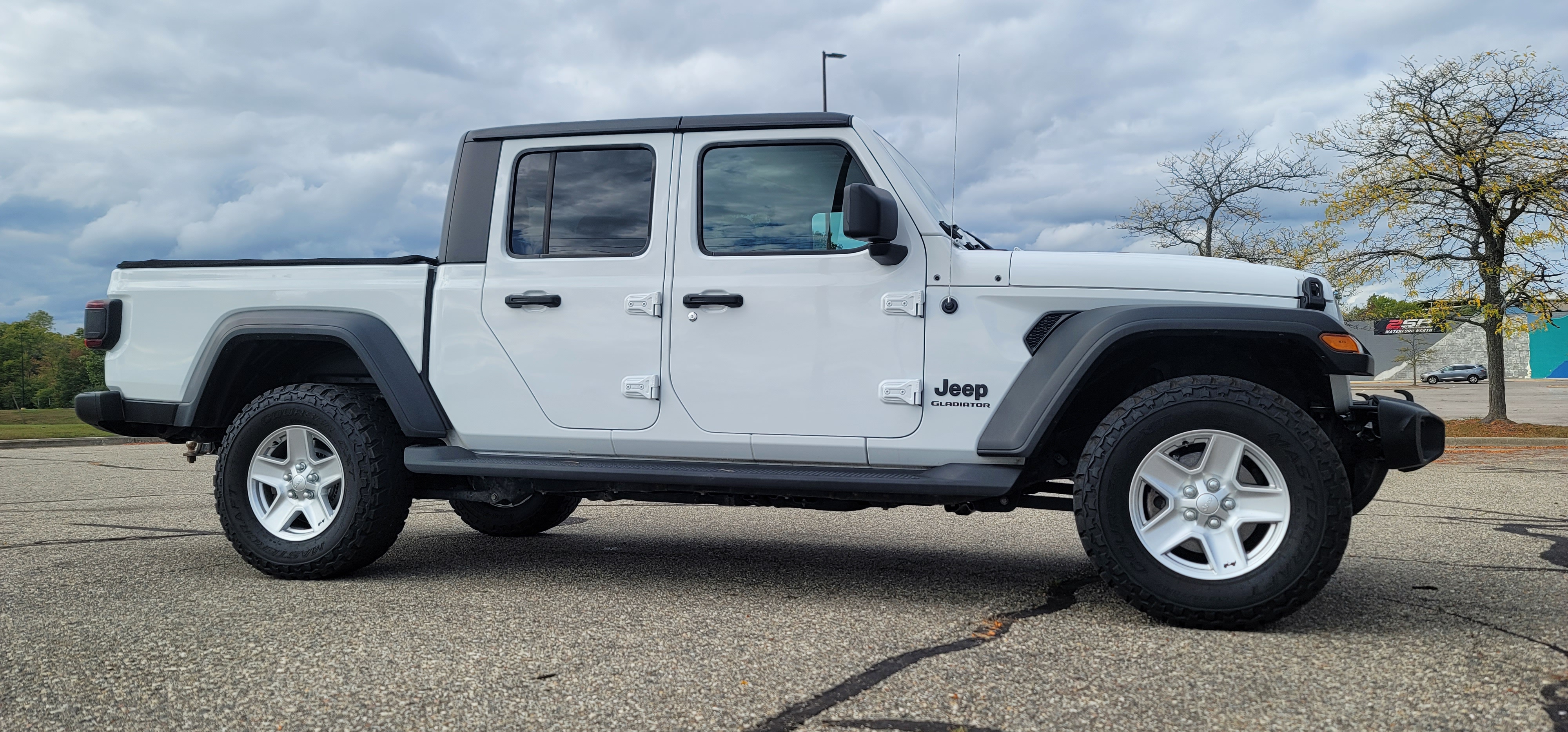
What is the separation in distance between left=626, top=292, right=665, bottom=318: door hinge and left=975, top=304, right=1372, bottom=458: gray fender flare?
1439mm

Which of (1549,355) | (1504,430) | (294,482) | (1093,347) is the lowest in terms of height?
(1504,430)

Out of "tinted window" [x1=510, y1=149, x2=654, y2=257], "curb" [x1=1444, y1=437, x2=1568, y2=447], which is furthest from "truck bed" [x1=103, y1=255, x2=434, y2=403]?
"curb" [x1=1444, y1=437, x2=1568, y2=447]

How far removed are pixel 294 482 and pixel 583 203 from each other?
6.16 feet

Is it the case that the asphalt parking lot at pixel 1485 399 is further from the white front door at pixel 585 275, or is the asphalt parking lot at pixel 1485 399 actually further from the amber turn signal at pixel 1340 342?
the white front door at pixel 585 275

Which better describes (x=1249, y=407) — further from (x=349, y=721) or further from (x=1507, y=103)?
(x=1507, y=103)

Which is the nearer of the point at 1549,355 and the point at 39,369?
the point at 39,369

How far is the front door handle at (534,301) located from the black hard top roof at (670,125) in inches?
A: 30.6

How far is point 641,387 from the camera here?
13.9 ft

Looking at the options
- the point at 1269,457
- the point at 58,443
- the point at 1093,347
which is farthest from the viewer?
the point at 58,443

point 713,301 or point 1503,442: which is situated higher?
point 713,301

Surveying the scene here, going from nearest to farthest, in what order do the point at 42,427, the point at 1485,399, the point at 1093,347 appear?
1. the point at 1093,347
2. the point at 42,427
3. the point at 1485,399

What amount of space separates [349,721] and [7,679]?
3.99 feet

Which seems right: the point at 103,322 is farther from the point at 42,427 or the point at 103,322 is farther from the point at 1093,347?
the point at 42,427

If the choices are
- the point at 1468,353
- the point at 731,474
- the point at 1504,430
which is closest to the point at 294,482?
the point at 731,474
